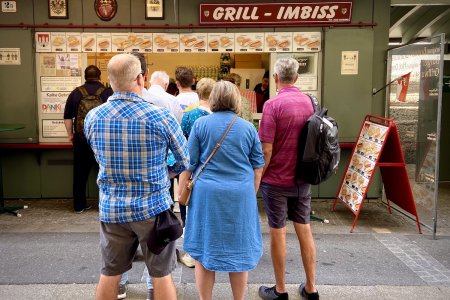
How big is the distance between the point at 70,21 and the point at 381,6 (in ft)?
13.6

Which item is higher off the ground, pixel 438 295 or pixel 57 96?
pixel 57 96

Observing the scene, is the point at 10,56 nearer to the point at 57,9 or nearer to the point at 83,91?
the point at 57,9

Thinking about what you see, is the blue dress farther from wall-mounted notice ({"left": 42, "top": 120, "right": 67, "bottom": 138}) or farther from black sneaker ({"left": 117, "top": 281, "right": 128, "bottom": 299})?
wall-mounted notice ({"left": 42, "top": 120, "right": 67, "bottom": 138})

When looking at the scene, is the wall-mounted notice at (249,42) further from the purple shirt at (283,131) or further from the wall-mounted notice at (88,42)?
the purple shirt at (283,131)

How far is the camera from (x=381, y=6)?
21.7ft

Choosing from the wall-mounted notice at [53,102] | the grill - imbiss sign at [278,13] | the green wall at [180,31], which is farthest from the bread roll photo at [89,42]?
the grill - imbiss sign at [278,13]

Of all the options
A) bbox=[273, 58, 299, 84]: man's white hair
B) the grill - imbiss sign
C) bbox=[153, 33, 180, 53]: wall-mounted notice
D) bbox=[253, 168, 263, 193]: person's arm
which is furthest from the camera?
bbox=[153, 33, 180, 53]: wall-mounted notice

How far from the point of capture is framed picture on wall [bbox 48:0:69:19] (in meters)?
6.53

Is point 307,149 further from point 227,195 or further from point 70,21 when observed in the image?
point 70,21

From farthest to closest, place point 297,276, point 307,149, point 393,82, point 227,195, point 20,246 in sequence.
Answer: point 393,82
point 20,246
point 297,276
point 307,149
point 227,195

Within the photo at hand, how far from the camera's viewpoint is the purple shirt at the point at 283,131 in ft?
11.8

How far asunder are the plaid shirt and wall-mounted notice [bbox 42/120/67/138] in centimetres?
423

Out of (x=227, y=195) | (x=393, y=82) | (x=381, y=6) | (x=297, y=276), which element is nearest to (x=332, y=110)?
(x=393, y=82)

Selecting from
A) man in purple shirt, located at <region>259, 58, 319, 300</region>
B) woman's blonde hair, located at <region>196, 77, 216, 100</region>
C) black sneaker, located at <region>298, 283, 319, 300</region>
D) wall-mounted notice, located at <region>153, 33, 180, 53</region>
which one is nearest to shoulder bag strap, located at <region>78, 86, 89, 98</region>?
wall-mounted notice, located at <region>153, 33, 180, 53</region>
